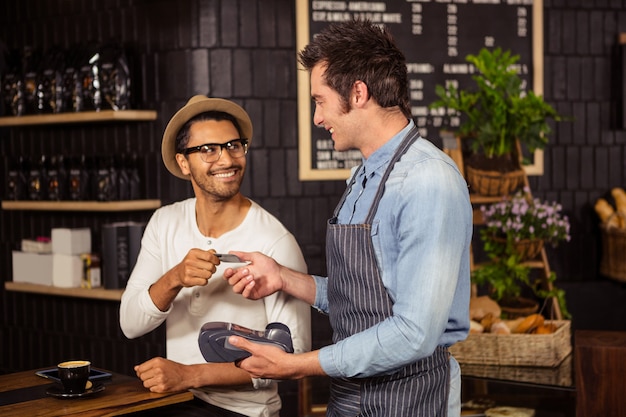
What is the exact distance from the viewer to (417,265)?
2012 mm

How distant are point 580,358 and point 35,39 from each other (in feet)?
13.3

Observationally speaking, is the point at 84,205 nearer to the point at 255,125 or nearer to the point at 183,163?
the point at 255,125

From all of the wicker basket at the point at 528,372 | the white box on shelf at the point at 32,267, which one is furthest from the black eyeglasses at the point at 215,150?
the white box on shelf at the point at 32,267

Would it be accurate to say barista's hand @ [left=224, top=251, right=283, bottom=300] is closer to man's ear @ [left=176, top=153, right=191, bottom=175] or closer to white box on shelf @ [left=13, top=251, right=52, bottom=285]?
man's ear @ [left=176, top=153, right=191, bottom=175]

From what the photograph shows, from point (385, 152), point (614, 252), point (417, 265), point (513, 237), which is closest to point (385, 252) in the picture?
point (417, 265)

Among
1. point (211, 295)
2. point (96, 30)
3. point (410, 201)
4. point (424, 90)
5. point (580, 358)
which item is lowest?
point (580, 358)

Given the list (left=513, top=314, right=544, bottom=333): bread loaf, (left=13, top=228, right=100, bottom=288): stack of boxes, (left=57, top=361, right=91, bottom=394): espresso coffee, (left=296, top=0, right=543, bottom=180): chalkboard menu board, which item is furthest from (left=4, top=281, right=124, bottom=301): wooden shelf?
(left=57, top=361, right=91, bottom=394): espresso coffee

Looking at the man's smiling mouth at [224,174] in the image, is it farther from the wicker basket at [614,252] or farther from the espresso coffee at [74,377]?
the wicker basket at [614,252]

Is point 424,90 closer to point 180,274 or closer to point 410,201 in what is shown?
point 180,274

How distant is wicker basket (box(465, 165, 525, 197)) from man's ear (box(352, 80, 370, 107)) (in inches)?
88.0

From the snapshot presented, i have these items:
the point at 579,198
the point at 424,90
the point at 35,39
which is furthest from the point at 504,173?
the point at 35,39

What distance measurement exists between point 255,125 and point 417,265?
9.85 feet

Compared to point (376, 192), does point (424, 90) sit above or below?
above

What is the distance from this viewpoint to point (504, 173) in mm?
4312
